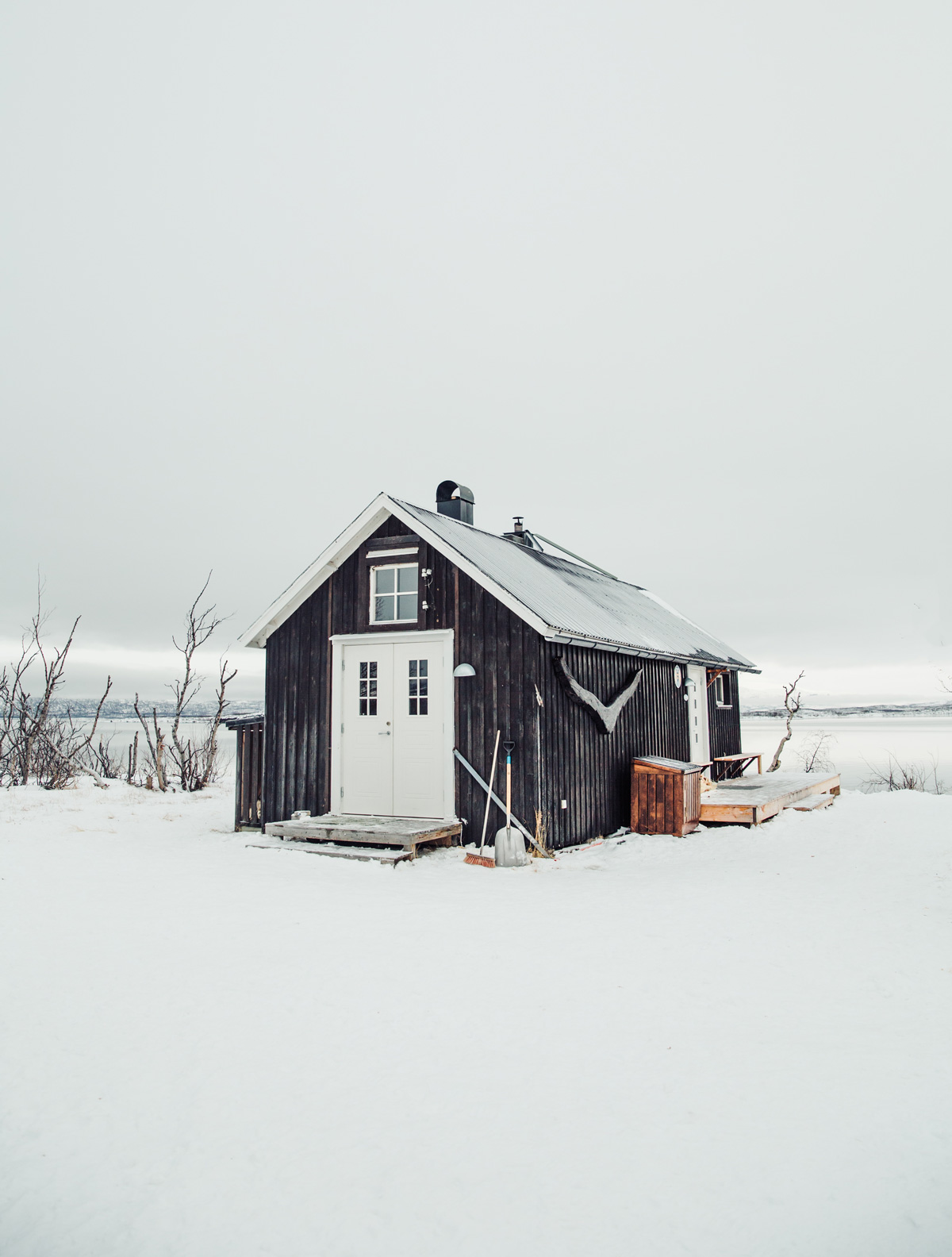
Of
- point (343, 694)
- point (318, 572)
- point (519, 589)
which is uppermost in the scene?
point (318, 572)

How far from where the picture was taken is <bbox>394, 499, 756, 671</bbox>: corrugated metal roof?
36.5 ft

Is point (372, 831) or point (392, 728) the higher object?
point (392, 728)

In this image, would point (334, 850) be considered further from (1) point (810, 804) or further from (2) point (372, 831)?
(1) point (810, 804)

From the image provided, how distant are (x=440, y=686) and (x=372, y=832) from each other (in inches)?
86.9

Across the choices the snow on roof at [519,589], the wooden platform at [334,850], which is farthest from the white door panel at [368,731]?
the snow on roof at [519,589]

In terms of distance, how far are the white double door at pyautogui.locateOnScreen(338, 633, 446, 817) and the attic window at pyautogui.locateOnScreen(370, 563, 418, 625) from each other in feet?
1.22

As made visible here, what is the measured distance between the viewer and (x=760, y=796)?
42.5ft

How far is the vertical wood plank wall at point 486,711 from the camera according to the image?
10.5 metres

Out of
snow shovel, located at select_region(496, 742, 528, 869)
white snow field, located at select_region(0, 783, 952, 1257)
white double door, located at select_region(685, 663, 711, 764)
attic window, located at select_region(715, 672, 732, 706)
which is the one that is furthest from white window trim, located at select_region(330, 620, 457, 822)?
attic window, located at select_region(715, 672, 732, 706)

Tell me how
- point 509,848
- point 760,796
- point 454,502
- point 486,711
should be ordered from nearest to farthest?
1. point 509,848
2. point 486,711
3. point 760,796
4. point 454,502

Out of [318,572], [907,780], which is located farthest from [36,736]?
[907,780]

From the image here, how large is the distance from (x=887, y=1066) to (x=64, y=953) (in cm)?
Answer: 567

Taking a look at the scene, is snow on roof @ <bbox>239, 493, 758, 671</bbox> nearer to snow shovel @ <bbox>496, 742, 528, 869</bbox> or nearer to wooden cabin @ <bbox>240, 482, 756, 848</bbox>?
wooden cabin @ <bbox>240, 482, 756, 848</bbox>

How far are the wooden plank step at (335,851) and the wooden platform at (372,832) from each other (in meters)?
0.05
